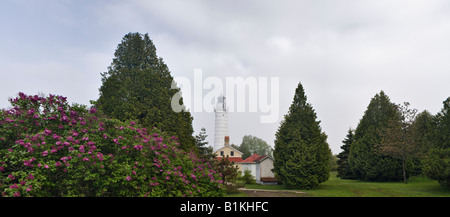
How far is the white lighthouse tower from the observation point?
2606 inches

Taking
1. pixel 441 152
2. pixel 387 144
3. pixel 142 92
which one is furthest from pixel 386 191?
pixel 142 92

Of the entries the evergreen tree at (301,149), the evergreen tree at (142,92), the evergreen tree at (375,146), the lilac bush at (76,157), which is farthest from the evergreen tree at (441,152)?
the lilac bush at (76,157)

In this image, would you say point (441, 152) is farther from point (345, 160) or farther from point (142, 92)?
point (345, 160)

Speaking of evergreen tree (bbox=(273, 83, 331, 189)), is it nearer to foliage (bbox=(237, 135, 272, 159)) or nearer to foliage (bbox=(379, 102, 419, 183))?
foliage (bbox=(379, 102, 419, 183))

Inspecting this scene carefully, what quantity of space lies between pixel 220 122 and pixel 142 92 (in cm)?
4830

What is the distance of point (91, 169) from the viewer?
9.49m

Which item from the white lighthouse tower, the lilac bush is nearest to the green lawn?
the lilac bush

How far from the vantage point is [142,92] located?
1934cm

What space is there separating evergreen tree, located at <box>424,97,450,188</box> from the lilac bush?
54.6ft

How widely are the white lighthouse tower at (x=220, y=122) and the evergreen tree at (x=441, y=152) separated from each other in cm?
4748

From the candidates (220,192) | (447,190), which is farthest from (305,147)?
(220,192)

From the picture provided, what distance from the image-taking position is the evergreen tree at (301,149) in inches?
991
